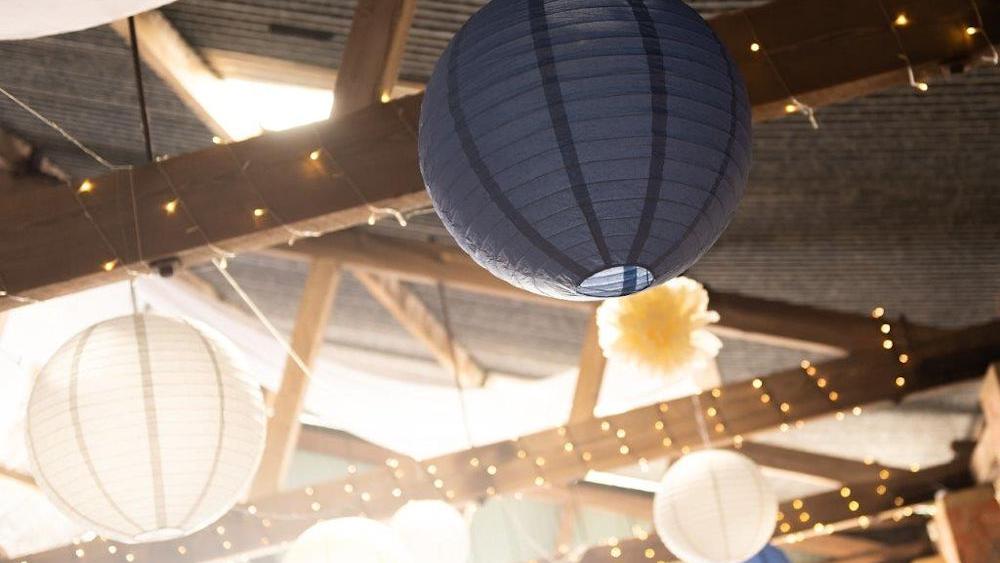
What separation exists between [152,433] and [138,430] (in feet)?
0.10

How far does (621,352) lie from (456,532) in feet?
5.50

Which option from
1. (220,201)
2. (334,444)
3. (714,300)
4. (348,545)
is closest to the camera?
(220,201)

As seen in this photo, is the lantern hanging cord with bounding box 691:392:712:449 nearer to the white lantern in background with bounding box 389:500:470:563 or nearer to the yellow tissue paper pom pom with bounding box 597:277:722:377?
the white lantern in background with bounding box 389:500:470:563

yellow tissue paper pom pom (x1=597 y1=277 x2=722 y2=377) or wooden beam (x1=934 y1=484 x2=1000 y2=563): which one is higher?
yellow tissue paper pom pom (x1=597 y1=277 x2=722 y2=377)

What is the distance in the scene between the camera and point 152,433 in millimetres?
2605

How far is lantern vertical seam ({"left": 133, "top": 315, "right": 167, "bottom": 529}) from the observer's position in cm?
261

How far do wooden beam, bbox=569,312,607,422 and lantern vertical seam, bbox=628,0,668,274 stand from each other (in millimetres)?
3880

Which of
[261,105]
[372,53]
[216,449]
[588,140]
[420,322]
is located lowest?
[588,140]

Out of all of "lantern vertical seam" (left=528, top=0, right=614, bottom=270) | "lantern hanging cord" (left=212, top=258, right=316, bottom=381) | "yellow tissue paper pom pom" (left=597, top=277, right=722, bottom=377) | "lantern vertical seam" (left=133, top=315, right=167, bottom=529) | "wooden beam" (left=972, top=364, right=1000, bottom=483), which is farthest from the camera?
"wooden beam" (left=972, top=364, right=1000, bottom=483)

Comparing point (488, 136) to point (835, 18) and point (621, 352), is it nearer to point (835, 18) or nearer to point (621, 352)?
point (835, 18)

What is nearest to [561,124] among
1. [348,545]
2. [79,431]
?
[79,431]

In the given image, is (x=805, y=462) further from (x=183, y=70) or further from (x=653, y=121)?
(x=653, y=121)

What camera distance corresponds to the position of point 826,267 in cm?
489

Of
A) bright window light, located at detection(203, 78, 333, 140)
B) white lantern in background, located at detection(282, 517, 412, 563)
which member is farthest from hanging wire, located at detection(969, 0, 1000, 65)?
bright window light, located at detection(203, 78, 333, 140)
